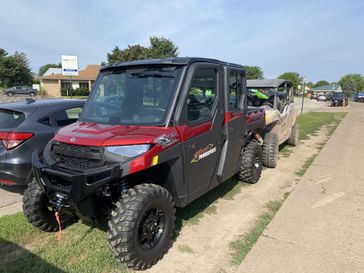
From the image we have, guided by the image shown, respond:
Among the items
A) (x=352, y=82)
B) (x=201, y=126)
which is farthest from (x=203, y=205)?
(x=352, y=82)

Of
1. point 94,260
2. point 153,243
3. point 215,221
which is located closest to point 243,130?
point 215,221

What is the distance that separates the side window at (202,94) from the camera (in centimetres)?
397

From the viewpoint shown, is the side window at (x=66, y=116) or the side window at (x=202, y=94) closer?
the side window at (x=202, y=94)

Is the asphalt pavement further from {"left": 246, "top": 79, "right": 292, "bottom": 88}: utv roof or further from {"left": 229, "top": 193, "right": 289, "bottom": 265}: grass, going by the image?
{"left": 246, "top": 79, "right": 292, "bottom": 88}: utv roof

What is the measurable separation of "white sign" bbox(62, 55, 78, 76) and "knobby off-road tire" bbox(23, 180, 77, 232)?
77.8 feet

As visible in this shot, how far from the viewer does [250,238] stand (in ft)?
13.5

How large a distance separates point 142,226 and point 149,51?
1985 inches

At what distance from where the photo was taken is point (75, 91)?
54125mm

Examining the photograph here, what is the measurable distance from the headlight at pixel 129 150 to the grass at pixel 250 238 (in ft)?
5.15

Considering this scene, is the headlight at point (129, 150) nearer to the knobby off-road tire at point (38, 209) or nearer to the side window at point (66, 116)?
the knobby off-road tire at point (38, 209)

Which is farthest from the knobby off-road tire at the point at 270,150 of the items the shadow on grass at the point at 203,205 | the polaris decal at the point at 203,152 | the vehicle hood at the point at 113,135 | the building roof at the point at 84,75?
the building roof at the point at 84,75

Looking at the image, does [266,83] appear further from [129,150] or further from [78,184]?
[78,184]

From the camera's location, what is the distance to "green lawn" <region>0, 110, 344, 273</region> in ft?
11.5

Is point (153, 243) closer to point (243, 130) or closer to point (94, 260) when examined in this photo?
point (94, 260)
